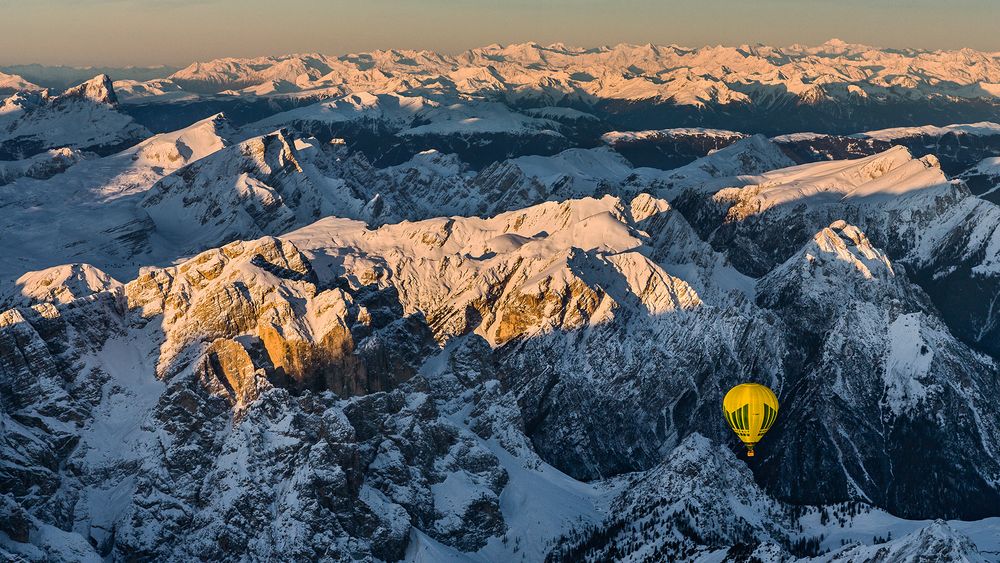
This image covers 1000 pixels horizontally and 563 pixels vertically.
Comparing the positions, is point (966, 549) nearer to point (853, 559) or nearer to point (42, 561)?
point (853, 559)

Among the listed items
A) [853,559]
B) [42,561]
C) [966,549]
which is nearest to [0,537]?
[42,561]

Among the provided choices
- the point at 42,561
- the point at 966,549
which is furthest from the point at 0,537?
the point at 966,549

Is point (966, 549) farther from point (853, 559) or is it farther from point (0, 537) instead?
Result: point (0, 537)

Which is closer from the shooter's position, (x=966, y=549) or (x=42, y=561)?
(x=966, y=549)

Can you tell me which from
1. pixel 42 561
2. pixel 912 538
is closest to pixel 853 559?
pixel 912 538

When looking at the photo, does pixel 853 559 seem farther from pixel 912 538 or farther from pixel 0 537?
pixel 0 537

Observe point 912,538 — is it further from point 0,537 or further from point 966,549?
point 0,537
